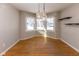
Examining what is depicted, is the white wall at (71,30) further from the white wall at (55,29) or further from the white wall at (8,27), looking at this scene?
the white wall at (8,27)

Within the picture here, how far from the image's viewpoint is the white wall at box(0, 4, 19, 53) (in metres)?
1.84

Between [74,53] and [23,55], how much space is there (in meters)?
0.86

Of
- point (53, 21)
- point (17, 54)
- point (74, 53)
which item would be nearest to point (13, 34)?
point (17, 54)

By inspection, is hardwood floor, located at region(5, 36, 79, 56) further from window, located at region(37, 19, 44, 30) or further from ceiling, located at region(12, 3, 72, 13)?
ceiling, located at region(12, 3, 72, 13)

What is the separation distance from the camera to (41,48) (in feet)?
6.06

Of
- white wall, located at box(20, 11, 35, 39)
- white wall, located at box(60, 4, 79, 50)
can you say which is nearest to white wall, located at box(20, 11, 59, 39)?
white wall, located at box(20, 11, 35, 39)

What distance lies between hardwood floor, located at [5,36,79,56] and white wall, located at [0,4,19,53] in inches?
5.8

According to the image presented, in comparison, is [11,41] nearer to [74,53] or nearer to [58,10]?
[58,10]

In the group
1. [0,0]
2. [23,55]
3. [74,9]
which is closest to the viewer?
[0,0]

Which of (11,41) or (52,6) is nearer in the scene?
(52,6)

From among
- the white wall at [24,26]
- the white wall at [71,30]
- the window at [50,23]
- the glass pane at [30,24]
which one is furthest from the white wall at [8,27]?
the white wall at [71,30]

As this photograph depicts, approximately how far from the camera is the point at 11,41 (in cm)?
191

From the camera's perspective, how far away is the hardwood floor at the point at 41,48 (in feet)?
5.73

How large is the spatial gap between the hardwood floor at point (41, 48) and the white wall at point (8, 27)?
148mm
